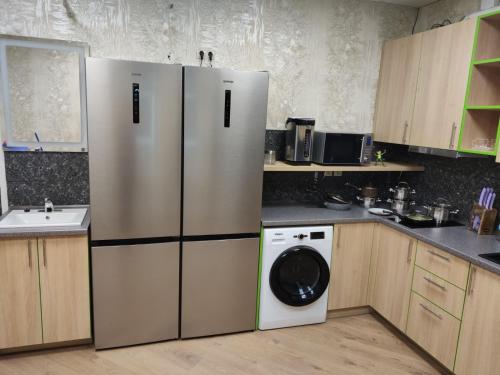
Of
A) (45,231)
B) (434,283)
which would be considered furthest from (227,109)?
(434,283)

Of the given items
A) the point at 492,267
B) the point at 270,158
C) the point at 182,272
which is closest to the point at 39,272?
the point at 182,272

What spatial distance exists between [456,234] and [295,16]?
219 cm

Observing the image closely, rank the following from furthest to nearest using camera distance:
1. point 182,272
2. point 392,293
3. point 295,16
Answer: point 295,16
point 392,293
point 182,272

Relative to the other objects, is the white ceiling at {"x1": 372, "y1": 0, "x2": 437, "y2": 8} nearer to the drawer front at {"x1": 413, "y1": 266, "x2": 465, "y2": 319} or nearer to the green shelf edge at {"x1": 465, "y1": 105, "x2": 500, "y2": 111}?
the green shelf edge at {"x1": 465, "y1": 105, "x2": 500, "y2": 111}

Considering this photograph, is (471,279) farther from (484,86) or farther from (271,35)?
(271,35)

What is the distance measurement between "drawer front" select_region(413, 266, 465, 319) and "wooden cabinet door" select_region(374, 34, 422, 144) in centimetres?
117

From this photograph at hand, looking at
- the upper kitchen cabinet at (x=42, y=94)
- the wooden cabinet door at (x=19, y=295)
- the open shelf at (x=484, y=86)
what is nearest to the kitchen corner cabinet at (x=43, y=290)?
the wooden cabinet door at (x=19, y=295)

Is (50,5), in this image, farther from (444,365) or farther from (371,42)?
(444,365)

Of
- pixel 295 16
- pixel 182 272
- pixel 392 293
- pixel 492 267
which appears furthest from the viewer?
pixel 295 16

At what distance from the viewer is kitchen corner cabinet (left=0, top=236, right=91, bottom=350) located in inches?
88.7

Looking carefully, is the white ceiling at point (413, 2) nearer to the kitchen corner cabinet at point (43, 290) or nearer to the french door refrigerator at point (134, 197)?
the french door refrigerator at point (134, 197)

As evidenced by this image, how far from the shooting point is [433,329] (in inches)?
94.8

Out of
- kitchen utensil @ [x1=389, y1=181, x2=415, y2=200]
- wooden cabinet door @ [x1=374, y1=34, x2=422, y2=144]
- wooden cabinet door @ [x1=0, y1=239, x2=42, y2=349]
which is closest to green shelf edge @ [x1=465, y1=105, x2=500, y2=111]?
wooden cabinet door @ [x1=374, y1=34, x2=422, y2=144]

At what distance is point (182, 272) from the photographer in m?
2.54
